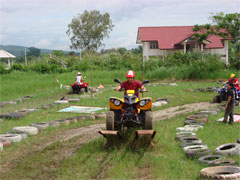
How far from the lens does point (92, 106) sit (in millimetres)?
13727

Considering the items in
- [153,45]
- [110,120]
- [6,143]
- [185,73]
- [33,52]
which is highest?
[33,52]

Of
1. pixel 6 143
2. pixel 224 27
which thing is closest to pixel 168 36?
pixel 224 27

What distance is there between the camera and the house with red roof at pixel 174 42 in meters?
42.0

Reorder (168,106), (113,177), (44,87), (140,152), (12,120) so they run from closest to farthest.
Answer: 1. (113,177)
2. (140,152)
3. (12,120)
4. (168,106)
5. (44,87)

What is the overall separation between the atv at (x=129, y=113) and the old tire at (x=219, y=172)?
2230mm

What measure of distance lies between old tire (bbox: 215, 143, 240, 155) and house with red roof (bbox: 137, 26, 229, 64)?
117ft

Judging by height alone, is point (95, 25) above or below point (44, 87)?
above

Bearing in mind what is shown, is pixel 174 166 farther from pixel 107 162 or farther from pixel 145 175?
pixel 107 162

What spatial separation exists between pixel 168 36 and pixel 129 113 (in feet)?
128

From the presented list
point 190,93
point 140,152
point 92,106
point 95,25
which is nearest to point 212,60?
point 190,93

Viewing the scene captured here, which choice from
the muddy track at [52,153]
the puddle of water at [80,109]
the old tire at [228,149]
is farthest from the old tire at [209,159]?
the puddle of water at [80,109]

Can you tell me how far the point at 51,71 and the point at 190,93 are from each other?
16384 mm

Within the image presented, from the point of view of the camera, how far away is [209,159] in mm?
5965

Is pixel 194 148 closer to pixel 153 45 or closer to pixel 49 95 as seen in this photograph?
pixel 49 95
